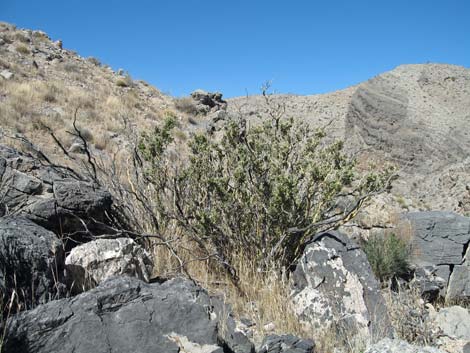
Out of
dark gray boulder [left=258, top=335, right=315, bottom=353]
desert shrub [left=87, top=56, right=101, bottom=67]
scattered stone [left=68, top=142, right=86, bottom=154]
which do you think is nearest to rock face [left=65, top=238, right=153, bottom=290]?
dark gray boulder [left=258, top=335, right=315, bottom=353]

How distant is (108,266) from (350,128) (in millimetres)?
12408

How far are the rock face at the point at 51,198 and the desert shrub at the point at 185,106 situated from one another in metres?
14.1

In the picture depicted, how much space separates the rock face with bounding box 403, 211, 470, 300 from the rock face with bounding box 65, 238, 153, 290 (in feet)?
10.9

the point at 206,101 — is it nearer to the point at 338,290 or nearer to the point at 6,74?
the point at 6,74

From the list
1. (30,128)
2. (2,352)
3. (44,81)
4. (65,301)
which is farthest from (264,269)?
(44,81)

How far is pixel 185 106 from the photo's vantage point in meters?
18.2

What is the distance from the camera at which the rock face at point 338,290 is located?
3.20 m

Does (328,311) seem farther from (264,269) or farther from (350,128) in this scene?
(350,128)

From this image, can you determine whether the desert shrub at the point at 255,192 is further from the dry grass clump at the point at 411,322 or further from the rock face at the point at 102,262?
the dry grass clump at the point at 411,322

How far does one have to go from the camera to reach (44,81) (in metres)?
13.9

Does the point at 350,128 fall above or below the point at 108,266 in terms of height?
above

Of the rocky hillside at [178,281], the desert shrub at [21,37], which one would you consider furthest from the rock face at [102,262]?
the desert shrub at [21,37]

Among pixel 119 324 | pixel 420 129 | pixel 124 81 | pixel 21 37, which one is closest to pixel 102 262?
pixel 119 324

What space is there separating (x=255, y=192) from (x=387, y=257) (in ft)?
6.68
